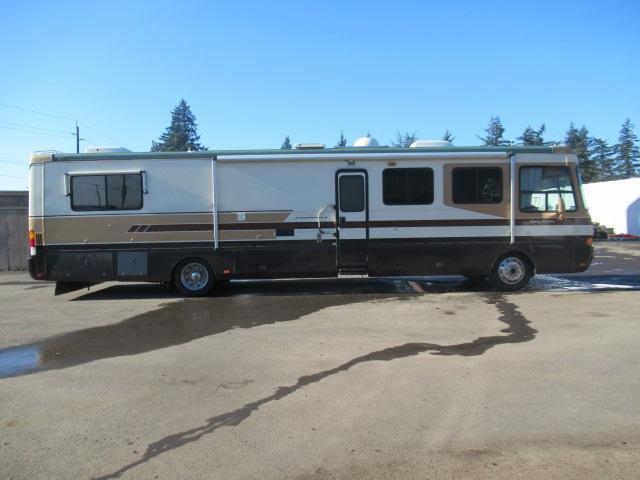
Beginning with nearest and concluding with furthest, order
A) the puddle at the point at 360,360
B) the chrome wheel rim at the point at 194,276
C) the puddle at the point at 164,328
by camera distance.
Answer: the puddle at the point at 360,360
the puddle at the point at 164,328
the chrome wheel rim at the point at 194,276

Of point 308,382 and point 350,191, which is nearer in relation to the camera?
point 308,382

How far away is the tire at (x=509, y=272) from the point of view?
34.1 feet

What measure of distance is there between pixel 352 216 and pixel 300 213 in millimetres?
1082

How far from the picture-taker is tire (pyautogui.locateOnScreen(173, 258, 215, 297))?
10289 millimetres

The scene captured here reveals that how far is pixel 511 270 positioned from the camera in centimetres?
1041

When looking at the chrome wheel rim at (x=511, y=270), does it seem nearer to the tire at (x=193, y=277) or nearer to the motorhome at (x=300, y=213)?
the motorhome at (x=300, y=213)

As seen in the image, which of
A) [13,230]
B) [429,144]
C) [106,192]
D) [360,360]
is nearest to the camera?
[360,360]

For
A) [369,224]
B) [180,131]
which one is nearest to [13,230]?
[369,224]

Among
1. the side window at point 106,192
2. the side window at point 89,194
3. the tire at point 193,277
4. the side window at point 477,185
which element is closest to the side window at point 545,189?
the side window at point 477,185

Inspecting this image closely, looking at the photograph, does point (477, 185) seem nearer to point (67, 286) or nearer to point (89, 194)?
point (89, 194)

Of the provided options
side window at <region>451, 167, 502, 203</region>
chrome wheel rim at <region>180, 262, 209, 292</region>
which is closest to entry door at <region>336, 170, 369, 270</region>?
side window at <region>451, 167, 502, 203</region>

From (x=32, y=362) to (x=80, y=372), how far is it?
93 cm

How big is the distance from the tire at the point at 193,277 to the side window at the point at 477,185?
5.43 m

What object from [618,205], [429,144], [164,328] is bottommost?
A: [164,328]
